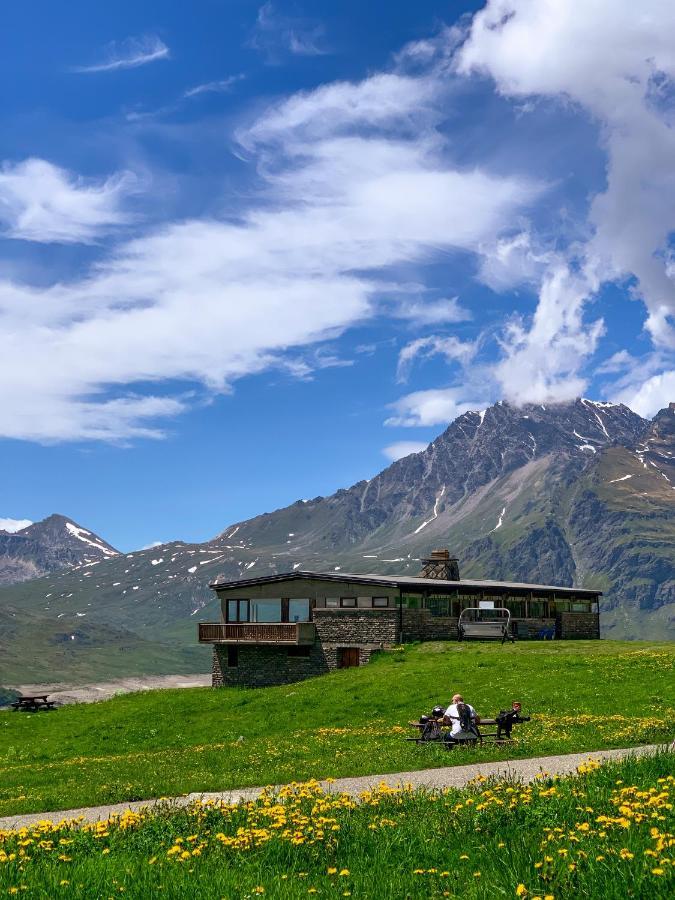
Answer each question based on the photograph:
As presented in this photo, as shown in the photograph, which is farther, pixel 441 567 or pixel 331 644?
pixel 441 567

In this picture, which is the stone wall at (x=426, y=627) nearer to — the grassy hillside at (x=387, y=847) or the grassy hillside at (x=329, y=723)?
the grassy hillside at (x=329, y=723)

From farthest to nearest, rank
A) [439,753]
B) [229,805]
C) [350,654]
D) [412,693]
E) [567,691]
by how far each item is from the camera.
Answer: [350,654] → [412,693] → [567,691] → [439,753] → [229,805]

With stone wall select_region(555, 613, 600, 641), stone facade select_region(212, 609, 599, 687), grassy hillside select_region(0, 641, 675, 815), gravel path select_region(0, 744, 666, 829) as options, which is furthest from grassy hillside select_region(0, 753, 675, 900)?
stone wall select_region(555, 613, 600, 641)

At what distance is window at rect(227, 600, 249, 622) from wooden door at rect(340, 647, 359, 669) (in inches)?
518

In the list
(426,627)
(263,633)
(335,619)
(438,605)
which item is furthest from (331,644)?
(438,605)

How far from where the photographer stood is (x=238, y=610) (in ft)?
244

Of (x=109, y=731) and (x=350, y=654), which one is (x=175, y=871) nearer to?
(x=109, y=731)

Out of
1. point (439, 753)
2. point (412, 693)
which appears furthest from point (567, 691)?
point (439, 753)

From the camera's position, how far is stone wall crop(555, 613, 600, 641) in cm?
7500

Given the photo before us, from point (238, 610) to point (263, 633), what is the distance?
29.8 feet

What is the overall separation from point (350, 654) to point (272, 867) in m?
52.0

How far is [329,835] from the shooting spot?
13.6 m

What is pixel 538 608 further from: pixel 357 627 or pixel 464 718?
pixel 464 718

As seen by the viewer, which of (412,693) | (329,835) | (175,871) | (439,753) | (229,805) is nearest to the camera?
(175,871)
